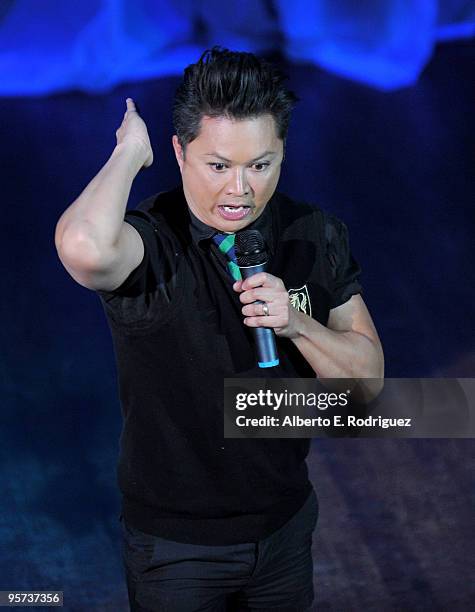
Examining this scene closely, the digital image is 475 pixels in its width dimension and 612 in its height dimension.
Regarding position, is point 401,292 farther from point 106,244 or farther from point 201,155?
point 106,244

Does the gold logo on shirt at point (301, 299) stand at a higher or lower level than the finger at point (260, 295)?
higher

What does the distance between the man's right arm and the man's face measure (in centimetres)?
14

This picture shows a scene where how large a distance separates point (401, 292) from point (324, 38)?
0.83 m

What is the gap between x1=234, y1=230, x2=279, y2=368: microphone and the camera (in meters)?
1.52

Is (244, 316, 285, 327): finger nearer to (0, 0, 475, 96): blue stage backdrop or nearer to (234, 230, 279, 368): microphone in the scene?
(234, 230, 279, 368): microphone

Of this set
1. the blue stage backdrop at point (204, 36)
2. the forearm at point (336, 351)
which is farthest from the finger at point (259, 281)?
the blue stage backdrop at point (204, 36)

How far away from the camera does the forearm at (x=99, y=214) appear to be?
137cm

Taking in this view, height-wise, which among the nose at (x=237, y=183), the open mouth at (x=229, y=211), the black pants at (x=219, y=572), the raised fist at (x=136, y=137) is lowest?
the black pants at (x=219, y=572)

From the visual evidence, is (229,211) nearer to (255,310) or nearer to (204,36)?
(255,310)

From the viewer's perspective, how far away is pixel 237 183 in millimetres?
1583

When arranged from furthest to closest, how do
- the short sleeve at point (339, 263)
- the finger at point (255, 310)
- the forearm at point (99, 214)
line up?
the short sleeve at point (339, 263) < the finger at point (255, 310) < the forearm at point (99, 214)

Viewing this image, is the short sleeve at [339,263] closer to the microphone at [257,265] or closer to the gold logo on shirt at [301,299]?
the gold logo on shirt at [301,299]

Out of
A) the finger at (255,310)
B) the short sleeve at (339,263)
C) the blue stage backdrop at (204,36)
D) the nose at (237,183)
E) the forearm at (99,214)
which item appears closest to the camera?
the forearm at (99,214)

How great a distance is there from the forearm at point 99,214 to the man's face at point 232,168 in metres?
0.17
